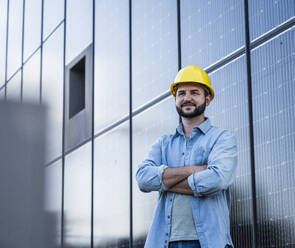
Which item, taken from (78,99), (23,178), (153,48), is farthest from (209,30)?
(23,178)

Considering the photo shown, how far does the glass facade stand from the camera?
611 centimetres

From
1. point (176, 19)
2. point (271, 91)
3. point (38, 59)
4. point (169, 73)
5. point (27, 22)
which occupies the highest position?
point (27, 22)

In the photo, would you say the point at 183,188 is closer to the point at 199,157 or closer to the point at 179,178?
the point at 179,178

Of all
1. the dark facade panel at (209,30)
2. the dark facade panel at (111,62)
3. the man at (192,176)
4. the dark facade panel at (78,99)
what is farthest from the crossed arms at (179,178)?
the dark facade panel at (78,99)

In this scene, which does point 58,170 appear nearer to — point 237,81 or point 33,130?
point 33,130

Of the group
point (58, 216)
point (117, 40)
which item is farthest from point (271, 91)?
point (58, 216)

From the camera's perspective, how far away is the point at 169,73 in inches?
330

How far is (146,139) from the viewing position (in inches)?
351

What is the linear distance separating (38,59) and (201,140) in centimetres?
1008

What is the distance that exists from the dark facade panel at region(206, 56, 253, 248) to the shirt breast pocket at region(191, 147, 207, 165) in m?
1.83

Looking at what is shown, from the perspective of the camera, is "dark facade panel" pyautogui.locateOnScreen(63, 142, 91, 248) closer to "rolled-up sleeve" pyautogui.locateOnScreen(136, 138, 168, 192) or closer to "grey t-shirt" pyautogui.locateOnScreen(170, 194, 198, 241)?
"rolled-up sleeve" pyautogui.locateOnScreen(136, 138, 168, 192)

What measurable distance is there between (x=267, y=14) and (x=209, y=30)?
1.20 meters

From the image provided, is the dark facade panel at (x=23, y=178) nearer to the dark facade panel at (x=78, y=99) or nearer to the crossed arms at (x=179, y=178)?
the dark facade panel at (x=78, y=99)

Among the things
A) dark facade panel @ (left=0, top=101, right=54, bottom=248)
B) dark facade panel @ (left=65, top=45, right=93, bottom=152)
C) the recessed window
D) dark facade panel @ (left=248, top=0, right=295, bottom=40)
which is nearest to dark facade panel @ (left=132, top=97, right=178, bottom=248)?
dark facade panel @ (left=248, top=0, right=295, bottom=40)
